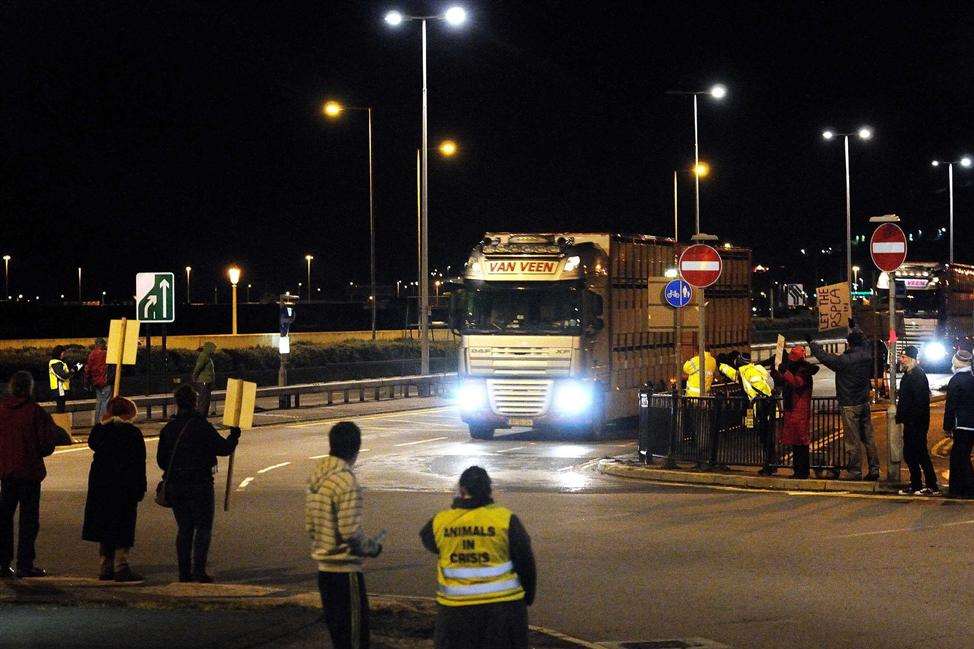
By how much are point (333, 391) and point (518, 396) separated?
43.3 ft

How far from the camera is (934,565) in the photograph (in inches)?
502

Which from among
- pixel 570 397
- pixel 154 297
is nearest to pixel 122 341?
pixel 154 297

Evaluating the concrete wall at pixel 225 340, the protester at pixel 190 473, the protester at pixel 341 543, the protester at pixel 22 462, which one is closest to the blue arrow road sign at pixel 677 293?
the protester at pixel 190 473

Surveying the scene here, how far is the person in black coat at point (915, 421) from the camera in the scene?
Result: 17812 millimetres

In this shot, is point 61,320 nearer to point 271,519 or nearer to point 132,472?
point 271,519

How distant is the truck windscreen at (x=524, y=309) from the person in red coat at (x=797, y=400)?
707 centimetres

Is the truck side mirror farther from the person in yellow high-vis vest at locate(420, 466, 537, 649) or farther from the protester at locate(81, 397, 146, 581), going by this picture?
the person in yellow high-vis vest at locate(420, 466, 537, 649)

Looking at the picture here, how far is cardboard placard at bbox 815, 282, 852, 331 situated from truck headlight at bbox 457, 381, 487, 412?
23.6 ft

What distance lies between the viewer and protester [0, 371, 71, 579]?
11883mm

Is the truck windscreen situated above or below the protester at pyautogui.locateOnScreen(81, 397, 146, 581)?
above

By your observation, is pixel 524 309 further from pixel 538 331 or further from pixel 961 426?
pixel 961 426

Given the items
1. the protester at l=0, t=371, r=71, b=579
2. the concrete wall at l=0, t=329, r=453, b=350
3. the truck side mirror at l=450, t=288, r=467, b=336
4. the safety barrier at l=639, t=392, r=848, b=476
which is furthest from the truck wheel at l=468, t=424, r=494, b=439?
the concrete wall at l=0, t=329, r=453, b=350

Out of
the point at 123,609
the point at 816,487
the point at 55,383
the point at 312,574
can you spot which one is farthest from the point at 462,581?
the point at 55,383

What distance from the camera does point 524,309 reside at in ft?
86.4
